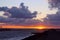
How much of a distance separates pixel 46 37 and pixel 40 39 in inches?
15.9

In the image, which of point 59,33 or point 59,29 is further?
point 59,29

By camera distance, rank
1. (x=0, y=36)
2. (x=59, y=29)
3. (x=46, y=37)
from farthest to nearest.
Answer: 1. (x=0, y=36)
2. (x=59, y=29)
3. (x=46, y=37)

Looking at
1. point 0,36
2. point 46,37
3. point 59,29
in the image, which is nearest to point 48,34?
point 46,37

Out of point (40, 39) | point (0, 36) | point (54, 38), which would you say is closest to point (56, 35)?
point (54, 38)

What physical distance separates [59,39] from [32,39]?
169cm

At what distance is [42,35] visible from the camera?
13.6m

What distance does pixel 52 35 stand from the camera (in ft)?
44.6

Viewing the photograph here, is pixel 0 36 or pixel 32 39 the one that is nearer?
pixel 32 39

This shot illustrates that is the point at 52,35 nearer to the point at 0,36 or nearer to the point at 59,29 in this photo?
the point at 59,29

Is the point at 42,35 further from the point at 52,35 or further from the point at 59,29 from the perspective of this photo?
the point at 59,29

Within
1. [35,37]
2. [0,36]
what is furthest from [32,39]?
[0,36]

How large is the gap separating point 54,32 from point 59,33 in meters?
0.44

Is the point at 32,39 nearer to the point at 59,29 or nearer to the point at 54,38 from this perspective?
the point at 54,38

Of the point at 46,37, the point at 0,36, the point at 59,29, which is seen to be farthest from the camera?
the point at 0,36
